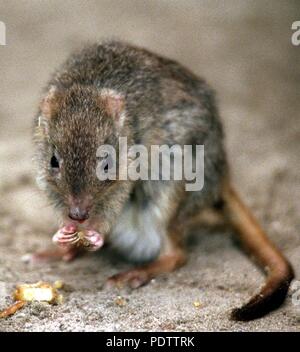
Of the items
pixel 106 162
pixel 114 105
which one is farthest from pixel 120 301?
pixel 114 105

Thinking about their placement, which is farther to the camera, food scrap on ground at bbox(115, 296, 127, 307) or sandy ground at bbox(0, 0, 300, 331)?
food scrap on ground at bbox(115, 296, 127, 307)

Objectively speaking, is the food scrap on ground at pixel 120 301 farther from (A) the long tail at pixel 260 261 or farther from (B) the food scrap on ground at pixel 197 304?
(A) the long tail at pixel 260 261

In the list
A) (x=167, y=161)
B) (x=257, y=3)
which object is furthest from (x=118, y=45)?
(x=257, y=3)

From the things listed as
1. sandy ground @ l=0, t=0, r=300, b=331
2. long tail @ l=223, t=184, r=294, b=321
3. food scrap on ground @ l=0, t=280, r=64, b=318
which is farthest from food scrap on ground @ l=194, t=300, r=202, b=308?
food scrap on ground @ l=0, t=280, r=64, b=318

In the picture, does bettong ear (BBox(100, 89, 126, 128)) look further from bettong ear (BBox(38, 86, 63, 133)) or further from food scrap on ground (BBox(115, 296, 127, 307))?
food scrap on ground (BBox(115, 296, 127, 307))
